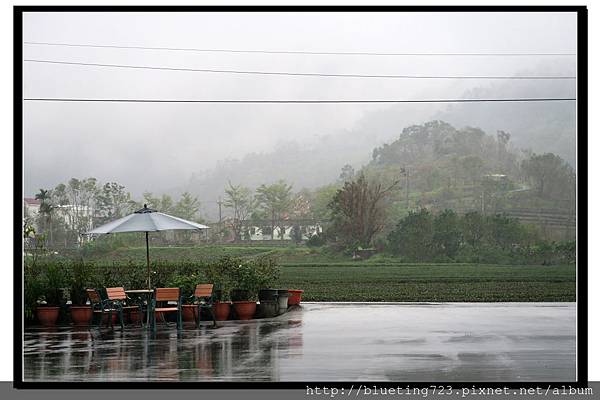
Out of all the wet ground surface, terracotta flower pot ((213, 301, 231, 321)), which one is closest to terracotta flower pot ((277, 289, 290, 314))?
the wet ground surface

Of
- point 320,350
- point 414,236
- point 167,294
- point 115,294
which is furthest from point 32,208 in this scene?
point 320,350

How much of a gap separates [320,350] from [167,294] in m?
3.27

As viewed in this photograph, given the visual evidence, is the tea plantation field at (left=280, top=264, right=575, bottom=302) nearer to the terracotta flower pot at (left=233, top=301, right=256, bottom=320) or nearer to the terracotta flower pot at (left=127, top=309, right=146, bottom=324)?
the terracotta flower pot at (left=233, top=301, right=256, bottom=320)

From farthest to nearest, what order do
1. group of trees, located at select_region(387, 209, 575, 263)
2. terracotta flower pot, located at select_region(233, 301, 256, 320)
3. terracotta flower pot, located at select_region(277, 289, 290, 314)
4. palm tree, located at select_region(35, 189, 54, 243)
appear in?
group of trees, located at select_region(387, 209, 575, 263)
palm tree, located at select_region(35, 189, 54, 243)
terracotta flower pot, located at select_region(277, 289, 290, 314)
terracotta flower pot, located at select_region(233, 301, 256, 320)

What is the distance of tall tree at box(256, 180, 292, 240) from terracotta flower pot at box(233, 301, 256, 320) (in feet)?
68.4

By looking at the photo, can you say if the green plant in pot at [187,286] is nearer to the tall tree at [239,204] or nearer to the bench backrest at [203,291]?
the bench backrest at [203,291]

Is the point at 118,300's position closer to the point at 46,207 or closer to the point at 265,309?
the point at 265,309

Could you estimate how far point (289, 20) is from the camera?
32.7 m

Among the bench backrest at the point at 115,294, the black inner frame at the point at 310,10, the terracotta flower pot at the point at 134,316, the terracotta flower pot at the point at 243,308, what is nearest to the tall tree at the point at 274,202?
the terracotta flower pot at the point at 243,308

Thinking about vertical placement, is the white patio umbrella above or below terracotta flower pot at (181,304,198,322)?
above

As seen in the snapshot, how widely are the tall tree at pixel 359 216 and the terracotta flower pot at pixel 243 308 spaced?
823 inches

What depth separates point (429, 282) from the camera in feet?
105

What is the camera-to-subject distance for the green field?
2922 centimetres

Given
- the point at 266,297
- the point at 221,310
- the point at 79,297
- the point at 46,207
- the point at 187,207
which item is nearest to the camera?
the point at 79,297
